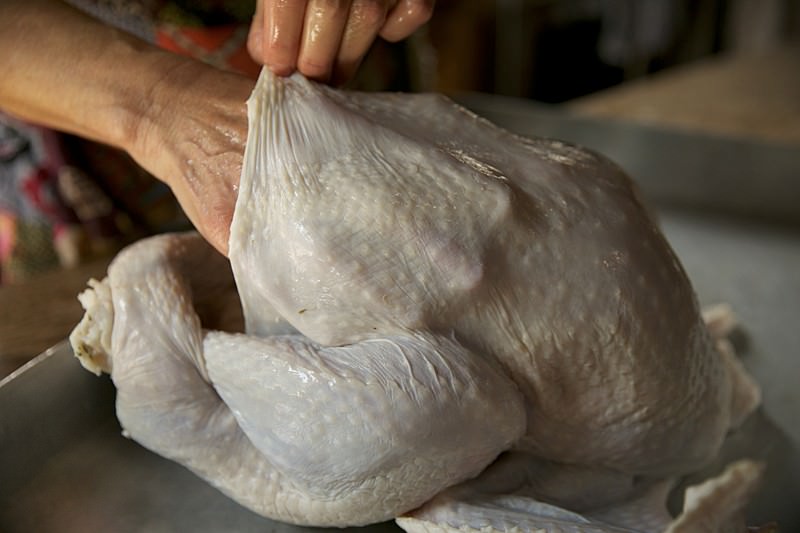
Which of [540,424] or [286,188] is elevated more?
[286,188]

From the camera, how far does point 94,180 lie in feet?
4.86

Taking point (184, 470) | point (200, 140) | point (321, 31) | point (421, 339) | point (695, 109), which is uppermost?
point (321, 31)

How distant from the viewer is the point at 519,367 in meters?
0.90

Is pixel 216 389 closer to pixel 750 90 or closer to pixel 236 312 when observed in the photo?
pixel 236 312

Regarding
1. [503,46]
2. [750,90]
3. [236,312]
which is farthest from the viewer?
[503,46]

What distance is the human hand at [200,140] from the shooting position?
91 cm

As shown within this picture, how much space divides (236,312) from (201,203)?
194mm

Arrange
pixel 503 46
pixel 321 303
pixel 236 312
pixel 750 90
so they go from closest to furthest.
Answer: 1. pixel 321 303
2. pixel 236 312
3. pixel 750 90
4. pixel 503 46

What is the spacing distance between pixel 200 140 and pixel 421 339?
319mm

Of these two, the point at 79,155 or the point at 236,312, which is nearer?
the point at 236,312

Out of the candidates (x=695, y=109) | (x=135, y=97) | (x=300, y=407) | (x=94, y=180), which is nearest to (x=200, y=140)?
(x=135, y=97)

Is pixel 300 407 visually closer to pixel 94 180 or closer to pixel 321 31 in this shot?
pixel 321 31

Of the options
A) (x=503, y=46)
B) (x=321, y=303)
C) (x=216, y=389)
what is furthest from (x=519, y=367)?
(x=503, y=46)

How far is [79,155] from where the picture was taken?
4.72ft
